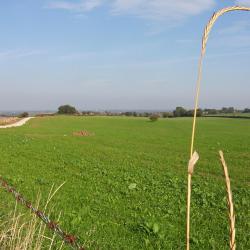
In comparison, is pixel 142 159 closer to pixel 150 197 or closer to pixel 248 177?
pixel 248 177

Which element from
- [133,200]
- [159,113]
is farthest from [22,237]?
[159,113]

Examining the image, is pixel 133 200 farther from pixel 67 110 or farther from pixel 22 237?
pixel 67 110

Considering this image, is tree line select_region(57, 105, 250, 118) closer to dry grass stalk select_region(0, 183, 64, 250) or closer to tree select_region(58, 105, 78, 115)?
tree select_region(58, 105, 78, 115)

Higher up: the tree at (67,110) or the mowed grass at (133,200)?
the tree at (67,110)

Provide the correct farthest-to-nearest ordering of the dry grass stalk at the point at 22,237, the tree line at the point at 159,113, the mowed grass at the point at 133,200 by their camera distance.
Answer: the tree line at the point at 159,113 < the mowed grass at the point at 133,200 < the dry grass stalk at the point at 22,237

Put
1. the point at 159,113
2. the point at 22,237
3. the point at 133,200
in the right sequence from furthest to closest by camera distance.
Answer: the point at 159,113 → the point at 133,200 → the point at 22,237

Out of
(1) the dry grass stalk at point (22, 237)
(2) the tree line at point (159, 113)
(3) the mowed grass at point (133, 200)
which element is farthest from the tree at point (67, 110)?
(1) the dry grass stalk at point (22, 237)

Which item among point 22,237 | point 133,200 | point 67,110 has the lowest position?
point 133,200

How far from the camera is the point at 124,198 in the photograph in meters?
12.3

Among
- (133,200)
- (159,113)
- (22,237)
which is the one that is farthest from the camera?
(159,113)

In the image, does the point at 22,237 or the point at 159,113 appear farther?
the point at 159,113

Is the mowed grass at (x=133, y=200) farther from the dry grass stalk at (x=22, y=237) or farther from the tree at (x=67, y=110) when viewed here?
the tree at (x=67, y=110)

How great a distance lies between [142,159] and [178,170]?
4.53 metres

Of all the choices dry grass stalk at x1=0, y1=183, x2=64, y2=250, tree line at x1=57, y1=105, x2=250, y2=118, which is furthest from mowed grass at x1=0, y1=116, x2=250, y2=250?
tree line at x1=57, y1=105, x2=250, y2=118
